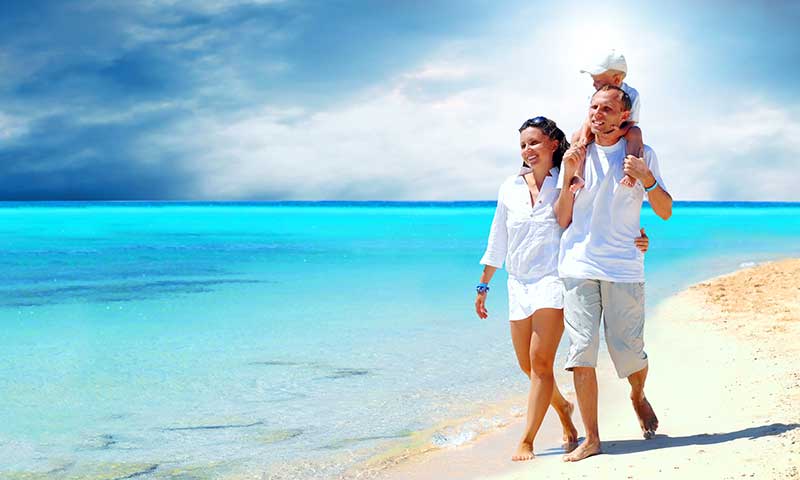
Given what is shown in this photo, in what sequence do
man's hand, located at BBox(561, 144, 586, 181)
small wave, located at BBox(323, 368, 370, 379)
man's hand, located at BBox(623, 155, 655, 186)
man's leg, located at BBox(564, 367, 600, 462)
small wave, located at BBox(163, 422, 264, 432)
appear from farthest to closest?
small wave, located at BBox(323, 368, 370, 379) → small wave, located at BBox(163, 422, 264, 432) → man's leg, located at BBox(564, 367, 600, 462) → man's hand, located at BBox(561, 144, 586, 181) → man's hand, located at BBox(623, 155, 655, 186)

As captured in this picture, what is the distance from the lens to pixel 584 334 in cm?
433

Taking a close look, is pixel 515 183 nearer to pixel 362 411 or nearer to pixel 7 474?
pixel 362 411

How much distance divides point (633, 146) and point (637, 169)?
7.5 inches

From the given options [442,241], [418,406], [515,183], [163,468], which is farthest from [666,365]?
[442,241]

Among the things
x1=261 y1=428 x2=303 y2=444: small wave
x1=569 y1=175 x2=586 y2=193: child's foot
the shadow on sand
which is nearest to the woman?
x1=569 y1=175 x2=586 y2=193: child's foot

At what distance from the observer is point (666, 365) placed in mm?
7488

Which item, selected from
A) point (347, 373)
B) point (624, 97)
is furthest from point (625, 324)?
point (347, 373)

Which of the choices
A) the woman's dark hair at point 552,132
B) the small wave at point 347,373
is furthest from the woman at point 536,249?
the small wave at point 347,373

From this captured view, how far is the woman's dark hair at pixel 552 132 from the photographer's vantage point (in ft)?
14.9

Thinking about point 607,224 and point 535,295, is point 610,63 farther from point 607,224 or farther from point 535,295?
point 535,295

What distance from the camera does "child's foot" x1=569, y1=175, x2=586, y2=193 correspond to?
432cm

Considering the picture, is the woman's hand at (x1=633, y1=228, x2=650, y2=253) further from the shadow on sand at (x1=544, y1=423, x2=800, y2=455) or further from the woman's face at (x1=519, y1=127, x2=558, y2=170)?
the shadow on sand at (x1=544, y1=423, x2=800, y2=455)

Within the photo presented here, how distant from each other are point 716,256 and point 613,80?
814 inches

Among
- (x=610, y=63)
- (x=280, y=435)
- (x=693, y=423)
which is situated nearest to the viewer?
(x=610, y=63)
